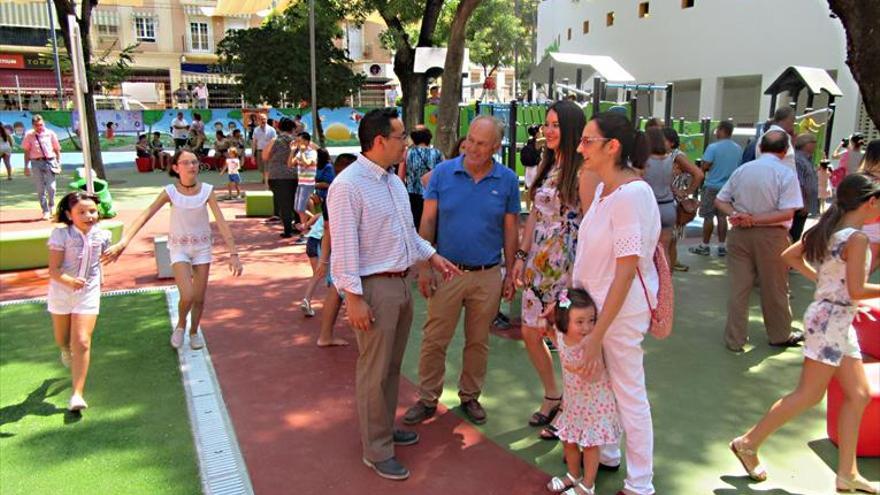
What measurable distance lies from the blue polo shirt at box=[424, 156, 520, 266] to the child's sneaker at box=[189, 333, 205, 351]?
8.93 feet

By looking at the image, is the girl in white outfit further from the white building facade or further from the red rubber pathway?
the white building facade

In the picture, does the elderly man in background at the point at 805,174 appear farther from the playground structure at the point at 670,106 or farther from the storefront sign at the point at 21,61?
the storefront sign at the point at 21,61

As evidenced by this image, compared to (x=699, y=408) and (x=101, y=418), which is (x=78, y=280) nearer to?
(x=101, y=418)

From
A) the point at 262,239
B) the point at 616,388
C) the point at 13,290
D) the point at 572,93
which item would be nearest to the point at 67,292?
the point at 616,388

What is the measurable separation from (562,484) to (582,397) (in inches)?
20.4

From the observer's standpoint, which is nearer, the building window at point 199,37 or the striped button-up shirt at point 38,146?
the striped button-up shirt at point 38,146

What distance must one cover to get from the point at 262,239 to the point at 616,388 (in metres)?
8.38

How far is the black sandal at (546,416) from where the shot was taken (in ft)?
13.7

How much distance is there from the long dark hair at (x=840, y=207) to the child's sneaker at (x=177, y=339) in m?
4.74

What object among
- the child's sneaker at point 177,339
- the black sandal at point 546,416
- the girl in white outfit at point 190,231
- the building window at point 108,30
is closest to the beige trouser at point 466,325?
the black sandal at point 546,416

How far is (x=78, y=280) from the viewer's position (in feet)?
14.3

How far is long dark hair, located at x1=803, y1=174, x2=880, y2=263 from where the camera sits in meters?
3.20

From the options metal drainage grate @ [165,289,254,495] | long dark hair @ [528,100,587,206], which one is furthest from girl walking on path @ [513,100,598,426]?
metal drainage grate @ [165,289,254,495]

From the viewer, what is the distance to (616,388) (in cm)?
313
